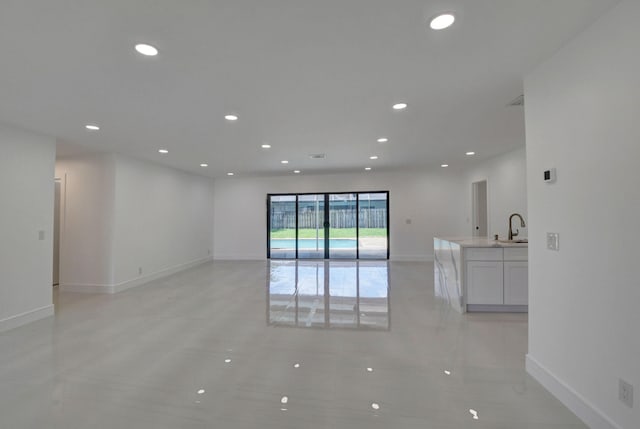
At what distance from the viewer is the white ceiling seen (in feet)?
5.47

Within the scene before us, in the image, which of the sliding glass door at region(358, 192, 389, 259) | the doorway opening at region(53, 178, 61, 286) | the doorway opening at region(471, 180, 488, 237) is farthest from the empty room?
the sliding glass door at region(358, 192, 389, 259)

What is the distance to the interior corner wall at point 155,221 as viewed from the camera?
17.4 feet

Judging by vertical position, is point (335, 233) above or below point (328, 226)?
below

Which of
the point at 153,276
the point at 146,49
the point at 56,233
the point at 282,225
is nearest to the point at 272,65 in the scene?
the point at 146,49

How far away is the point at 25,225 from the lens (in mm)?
3775

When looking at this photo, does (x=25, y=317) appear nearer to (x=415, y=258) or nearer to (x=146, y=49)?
(x=146, y=49)

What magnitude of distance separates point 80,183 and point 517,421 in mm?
6759

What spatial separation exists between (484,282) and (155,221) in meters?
6.25

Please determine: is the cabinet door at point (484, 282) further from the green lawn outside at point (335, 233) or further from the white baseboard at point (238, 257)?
the white baseboard at point (238, 257)

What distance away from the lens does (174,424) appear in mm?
1839

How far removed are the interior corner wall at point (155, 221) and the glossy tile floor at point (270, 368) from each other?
119 cm

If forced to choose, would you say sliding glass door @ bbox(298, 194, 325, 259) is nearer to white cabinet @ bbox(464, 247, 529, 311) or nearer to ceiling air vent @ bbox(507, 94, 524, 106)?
white cabinet @ bbox(464, 247, 529, 311)

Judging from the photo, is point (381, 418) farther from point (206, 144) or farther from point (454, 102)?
point (206, 144)

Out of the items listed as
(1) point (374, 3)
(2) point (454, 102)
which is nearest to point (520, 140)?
(2) point (454, 102)
